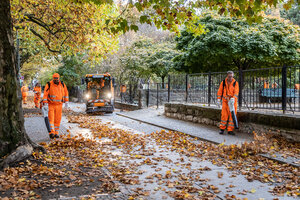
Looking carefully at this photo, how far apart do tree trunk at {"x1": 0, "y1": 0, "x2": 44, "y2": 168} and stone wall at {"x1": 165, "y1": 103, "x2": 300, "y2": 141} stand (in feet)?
22.2

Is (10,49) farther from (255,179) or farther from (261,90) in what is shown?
(261,90)

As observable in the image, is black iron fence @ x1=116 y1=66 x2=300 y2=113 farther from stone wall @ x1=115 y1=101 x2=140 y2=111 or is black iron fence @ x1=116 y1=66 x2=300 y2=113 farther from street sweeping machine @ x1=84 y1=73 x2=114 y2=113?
stone wall @ x1=115 y1=101 x2=140 y2=111

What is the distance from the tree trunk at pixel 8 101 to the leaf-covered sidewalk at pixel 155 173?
36 centimetres

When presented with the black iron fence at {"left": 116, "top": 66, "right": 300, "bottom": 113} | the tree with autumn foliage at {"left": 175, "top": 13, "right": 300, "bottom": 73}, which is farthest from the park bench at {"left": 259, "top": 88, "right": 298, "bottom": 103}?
the tree with autumn foliage at {"left": 175, "top": 13, "right": 300, "bottom": 73}

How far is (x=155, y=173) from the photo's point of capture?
570 centimetres

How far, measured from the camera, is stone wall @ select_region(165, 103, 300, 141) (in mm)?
8319

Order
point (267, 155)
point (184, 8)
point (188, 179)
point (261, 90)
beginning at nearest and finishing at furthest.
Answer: point (188, 179)
point (267, 155)
point (184, 8)
point (261, 90)

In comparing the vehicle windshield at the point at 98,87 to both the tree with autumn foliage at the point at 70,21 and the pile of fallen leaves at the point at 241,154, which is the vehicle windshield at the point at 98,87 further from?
the pile of fallen leaves at the point at 241,154

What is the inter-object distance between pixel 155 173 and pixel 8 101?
325 cm

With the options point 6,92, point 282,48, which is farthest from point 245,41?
point 6,92

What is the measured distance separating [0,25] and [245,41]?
51.1 feet

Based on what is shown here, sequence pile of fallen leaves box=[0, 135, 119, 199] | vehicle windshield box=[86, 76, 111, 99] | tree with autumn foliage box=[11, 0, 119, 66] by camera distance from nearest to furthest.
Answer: pile of fallen leaves box=[0, 135, 119, 199], tree with autumn foliage box=[11, 0, 119, 66], vehicle windshield box=[86, 76, 111, 99]

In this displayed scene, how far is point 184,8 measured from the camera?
850cm

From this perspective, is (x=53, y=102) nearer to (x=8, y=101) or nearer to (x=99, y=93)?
(x=8, y=101)
